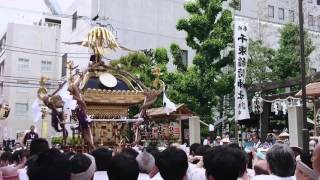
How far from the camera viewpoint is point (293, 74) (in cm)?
2064

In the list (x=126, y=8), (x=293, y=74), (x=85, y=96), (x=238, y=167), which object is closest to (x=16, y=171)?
(x=238, y=167)

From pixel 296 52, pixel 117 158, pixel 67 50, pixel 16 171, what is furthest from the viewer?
pixel 67 50

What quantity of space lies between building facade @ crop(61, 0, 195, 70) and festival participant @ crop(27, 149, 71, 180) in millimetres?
24217

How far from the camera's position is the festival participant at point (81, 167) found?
3355 mm

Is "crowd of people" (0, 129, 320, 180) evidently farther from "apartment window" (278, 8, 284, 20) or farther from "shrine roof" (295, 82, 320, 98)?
"apartment window" (278, 8, 284, 20)

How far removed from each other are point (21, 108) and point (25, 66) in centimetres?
372

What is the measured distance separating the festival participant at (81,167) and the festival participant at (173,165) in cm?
59

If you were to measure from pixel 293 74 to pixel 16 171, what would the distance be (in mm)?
18064

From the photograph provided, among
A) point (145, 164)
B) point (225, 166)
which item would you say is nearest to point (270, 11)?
point (145, 164)

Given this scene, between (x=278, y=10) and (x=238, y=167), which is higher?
(x=278, y=10)

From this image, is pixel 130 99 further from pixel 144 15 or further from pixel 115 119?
pixel 144 15

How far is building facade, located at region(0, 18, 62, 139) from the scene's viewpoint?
118 feet

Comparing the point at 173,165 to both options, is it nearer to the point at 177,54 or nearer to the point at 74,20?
the point at 177,54

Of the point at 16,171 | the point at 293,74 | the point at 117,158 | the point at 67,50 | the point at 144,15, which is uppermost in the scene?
the point at 144,15
